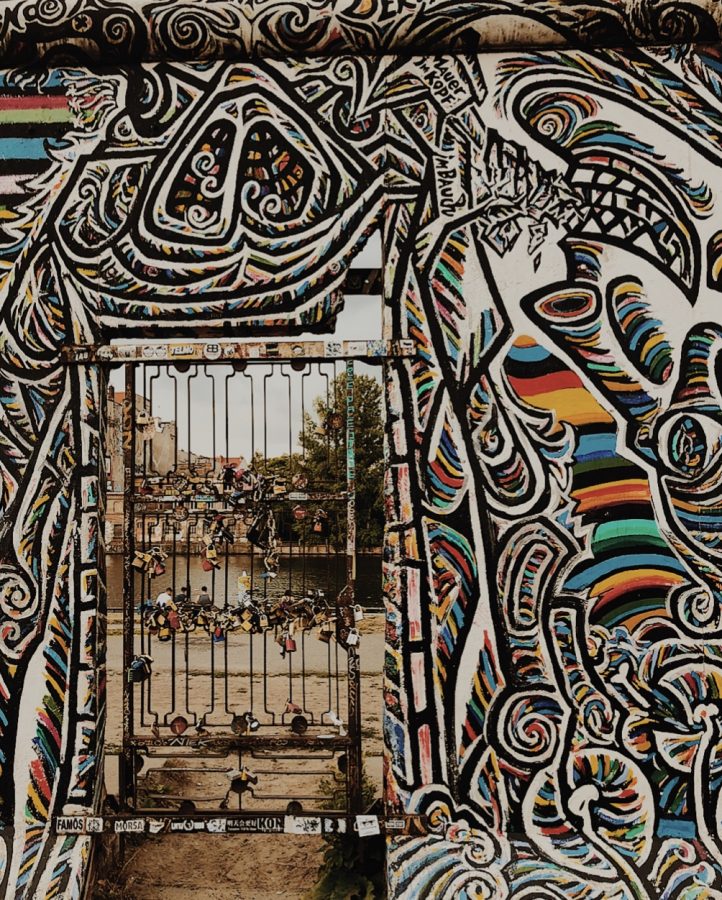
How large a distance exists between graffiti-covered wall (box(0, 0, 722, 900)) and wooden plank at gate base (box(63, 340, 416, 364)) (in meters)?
0.10

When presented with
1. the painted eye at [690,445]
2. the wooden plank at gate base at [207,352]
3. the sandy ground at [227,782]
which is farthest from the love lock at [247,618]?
the painted eye at [690,445]

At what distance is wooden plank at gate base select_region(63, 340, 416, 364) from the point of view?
3180 millimetres

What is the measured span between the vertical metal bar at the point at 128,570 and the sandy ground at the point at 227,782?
0.36 feet

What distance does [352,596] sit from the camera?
10.6 ft

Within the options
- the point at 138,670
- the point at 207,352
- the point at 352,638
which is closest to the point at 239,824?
the point at 138,670

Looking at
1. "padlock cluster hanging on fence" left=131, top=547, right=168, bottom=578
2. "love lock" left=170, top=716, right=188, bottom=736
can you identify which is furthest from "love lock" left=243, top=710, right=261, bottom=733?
"padlock cluster hanging on fence" left=131, top=547, right=168, bottom=578

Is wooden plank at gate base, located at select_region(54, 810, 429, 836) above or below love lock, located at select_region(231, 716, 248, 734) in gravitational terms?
below

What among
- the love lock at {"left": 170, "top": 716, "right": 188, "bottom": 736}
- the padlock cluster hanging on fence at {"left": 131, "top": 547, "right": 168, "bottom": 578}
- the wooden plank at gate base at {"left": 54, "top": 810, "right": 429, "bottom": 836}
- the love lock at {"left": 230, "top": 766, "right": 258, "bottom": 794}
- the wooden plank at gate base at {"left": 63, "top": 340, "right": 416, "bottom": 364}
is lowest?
the wooden plank at gate base at {"left": 54, "top": 810, "right": 429, "bottom": 836}

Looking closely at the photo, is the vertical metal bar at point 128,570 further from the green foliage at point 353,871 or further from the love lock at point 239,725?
the green foliage at point 353,871

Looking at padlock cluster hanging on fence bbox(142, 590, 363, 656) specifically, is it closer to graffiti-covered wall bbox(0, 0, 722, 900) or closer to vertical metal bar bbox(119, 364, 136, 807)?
vertical metal bar bbox(119, 364, 136, 807)

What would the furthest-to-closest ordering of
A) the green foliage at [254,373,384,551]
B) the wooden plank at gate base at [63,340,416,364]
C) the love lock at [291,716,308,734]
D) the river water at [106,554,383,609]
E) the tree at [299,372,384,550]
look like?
the river water at [106,554,383,609] → the tree at [299,372,384,550] → the green foliage at [254,373,384,551] → the love lock at [291,716,308,734] → the wooden plank at gate base at [63,340,416,364]

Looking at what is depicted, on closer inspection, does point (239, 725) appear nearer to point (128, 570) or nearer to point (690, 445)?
point (128, 570)

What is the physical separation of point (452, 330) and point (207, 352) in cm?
118

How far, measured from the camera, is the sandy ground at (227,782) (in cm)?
338
